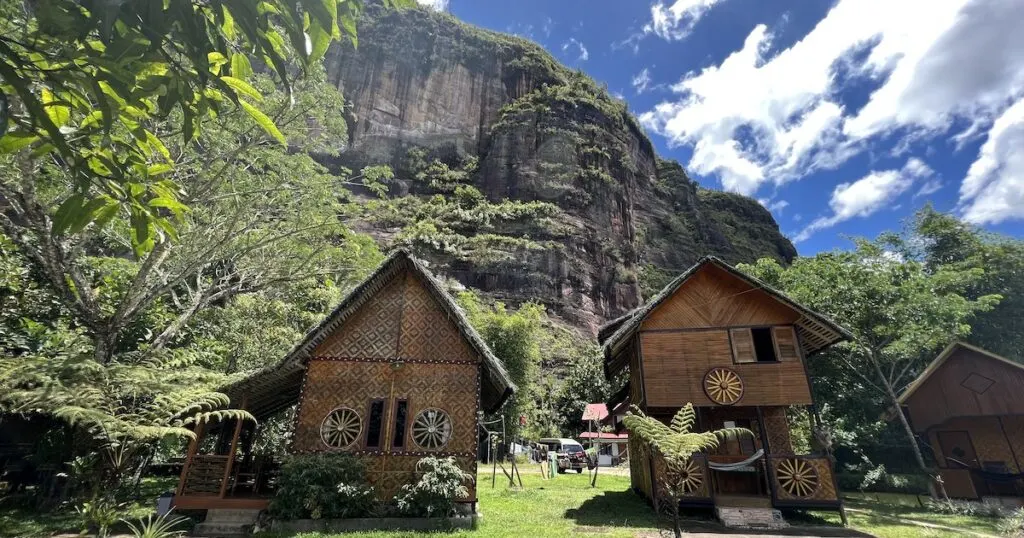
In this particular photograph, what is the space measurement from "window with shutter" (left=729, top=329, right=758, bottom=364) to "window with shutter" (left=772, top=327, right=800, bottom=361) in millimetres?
742

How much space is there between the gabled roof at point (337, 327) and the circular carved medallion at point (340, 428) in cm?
169

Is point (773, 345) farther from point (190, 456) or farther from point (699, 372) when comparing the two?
point (190, 456)

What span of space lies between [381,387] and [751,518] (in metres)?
10.8

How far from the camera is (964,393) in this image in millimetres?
17984

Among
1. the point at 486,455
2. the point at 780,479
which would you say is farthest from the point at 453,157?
the point at 780,479

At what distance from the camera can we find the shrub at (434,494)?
11242mm

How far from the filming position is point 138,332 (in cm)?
1575

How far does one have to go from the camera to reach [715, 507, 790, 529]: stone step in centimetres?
1233

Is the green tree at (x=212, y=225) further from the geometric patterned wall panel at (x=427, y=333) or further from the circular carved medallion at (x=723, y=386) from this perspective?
the circular carved medallion at (x=723, y=386)

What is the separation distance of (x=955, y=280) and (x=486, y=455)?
30.9 meters

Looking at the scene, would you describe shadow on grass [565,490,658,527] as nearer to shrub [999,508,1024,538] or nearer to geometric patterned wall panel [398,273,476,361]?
geometric patterned wall panel [398,273,476,361]

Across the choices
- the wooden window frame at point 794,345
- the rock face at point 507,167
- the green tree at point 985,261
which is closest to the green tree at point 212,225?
the wooden window frame at point 794,345

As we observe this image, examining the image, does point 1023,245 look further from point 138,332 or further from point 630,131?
point 630,131

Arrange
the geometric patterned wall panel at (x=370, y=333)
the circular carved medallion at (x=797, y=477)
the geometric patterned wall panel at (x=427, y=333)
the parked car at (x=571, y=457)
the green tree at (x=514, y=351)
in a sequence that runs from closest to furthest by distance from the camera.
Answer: the circular carved medallion at (x=797, y=477)
the geometric patterned wall panel at (x=370, y=333)
the geometric patterned wall panel at (x=427, y=333)
the green tree at (x=514, y=351)
the parked car at (x=571, y=457)
